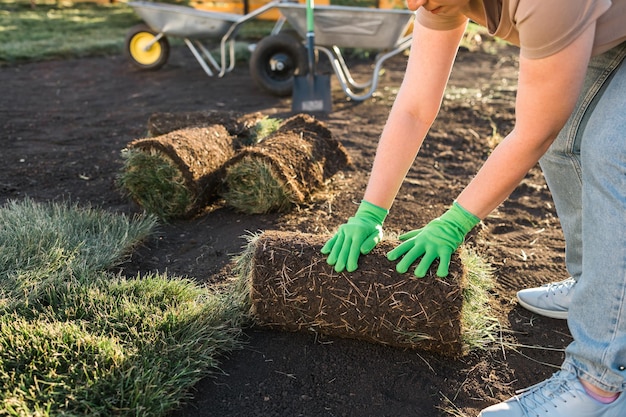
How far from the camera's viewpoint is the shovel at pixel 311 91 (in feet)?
16.2

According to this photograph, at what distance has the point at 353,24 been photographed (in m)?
5.32

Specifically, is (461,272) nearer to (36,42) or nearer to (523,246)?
(523,246)

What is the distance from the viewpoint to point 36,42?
7.57 metres

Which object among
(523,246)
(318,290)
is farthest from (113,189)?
(523,246)

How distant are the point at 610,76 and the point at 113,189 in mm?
2499

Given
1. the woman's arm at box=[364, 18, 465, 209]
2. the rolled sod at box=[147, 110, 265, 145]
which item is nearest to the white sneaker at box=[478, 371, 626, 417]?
the woman's arm at box=[364, 18, 465, 209]

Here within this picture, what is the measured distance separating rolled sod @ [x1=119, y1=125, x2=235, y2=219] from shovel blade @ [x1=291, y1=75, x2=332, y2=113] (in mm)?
2027

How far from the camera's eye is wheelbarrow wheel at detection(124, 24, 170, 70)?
6125 mm

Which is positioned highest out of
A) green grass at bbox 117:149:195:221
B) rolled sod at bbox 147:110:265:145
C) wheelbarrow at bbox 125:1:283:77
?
wheelbarrow at bbox 125:1:283:77

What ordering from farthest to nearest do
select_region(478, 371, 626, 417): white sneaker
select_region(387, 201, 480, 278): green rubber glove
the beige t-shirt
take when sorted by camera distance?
select_region(387, 201, 480, 278): green rubber glove
select_region(478, 371, 626, 417): white sneaker
the beige t-shirt

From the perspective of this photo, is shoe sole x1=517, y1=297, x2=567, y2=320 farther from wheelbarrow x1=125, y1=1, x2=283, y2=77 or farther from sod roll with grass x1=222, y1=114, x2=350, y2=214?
wheelbarrow x1=125, y1=1, x2=283, y2=77

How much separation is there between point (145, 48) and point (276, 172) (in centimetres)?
391

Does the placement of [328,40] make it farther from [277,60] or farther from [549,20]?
[549,20]

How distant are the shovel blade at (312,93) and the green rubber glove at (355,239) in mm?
3113
